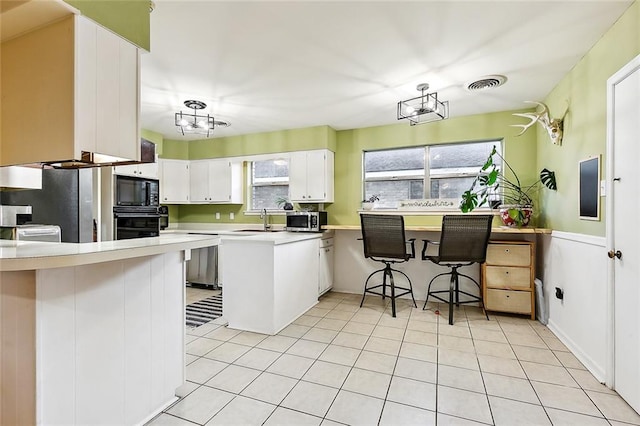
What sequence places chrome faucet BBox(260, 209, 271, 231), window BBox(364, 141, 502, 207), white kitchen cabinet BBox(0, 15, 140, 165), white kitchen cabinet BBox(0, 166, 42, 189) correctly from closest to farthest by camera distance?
white kitchen cabinet BBox(0, 15, 140, 165)
white kitchen cabinet BBox(0, 166, 42, 189)
window BBox(364, 141, 502, 207)
chrome faucet BBox(260, 209, 271, 231)

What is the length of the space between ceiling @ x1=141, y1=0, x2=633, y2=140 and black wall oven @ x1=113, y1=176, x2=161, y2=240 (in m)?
1.08

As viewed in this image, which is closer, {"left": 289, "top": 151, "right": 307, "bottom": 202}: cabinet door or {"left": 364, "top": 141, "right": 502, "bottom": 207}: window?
{"left": 364, "top": 141, "right": 502, "bottom": 207}: window

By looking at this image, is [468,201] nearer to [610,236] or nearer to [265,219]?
[610,236]

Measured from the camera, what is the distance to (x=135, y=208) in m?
4.00

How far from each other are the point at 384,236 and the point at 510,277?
1416 mm

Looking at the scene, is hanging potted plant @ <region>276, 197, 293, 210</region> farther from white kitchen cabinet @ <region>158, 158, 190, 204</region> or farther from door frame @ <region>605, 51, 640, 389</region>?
door frame @ <region>605, 51, 640, 389</region>

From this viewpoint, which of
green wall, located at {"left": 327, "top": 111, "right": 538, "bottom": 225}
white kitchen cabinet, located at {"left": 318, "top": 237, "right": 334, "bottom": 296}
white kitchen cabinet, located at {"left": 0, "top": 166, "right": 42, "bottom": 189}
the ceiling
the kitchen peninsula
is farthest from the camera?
white kitchen cabinet, located at {"left": 318, "top": 237, "right": 334, "bottom": 296}

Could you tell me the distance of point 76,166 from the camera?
169cm

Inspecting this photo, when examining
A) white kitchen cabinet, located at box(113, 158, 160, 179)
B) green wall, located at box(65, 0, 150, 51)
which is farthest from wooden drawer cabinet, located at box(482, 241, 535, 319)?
white kitchen cabinet, located at box(113, 158, 160, 179)

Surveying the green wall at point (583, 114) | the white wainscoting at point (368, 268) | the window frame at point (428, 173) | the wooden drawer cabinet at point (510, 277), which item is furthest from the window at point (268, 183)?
the green wall at point (583, 114)

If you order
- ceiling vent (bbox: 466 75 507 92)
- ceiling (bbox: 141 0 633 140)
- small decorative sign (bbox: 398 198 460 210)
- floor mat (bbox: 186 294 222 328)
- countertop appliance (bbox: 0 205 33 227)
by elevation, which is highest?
ceiling (bbox: 141 0 633 140)

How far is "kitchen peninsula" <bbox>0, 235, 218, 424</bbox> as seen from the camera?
117 cm

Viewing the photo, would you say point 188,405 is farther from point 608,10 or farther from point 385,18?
point 608,10

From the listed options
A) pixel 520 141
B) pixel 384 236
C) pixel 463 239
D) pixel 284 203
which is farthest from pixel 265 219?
pixel 520 141
